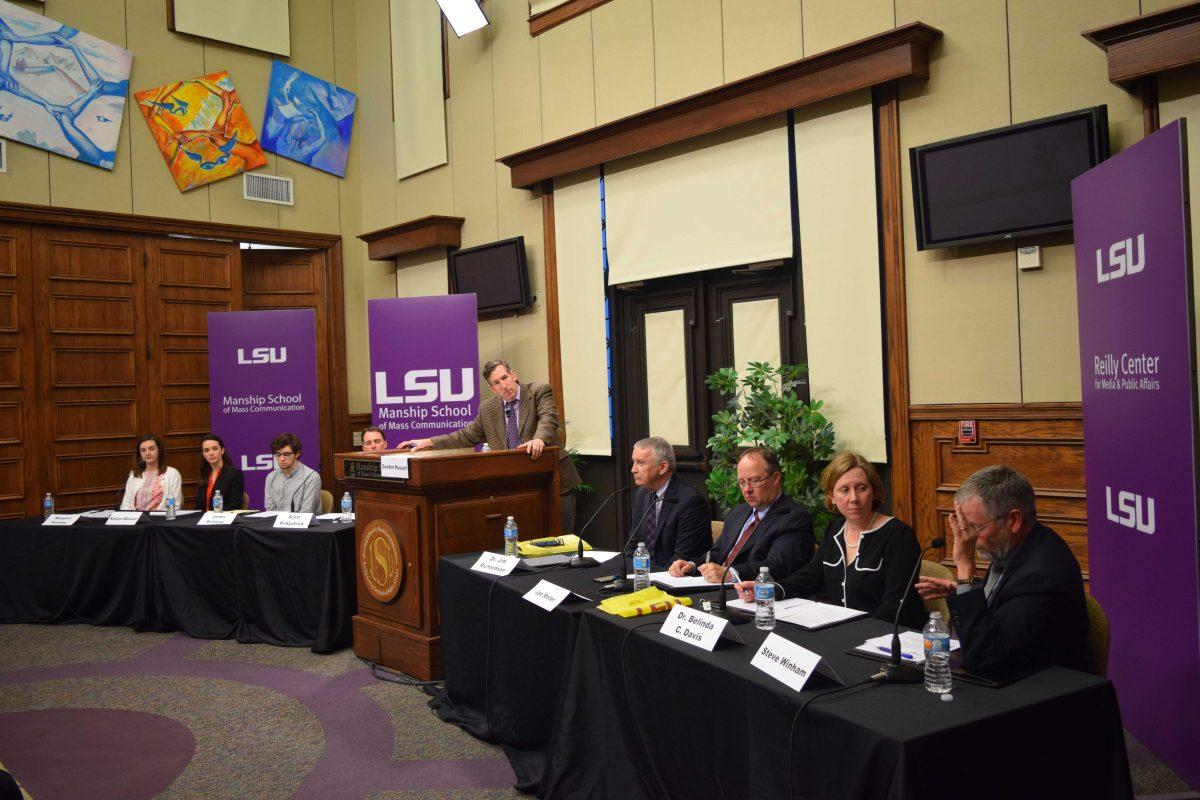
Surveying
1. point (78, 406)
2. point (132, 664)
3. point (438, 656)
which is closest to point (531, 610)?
point (438, 656)

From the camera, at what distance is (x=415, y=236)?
7.67 m

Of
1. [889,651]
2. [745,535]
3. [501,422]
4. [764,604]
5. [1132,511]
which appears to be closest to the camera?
[889,651]

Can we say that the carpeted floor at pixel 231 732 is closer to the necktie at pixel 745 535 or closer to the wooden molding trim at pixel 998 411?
the necktie at pixel 745 535

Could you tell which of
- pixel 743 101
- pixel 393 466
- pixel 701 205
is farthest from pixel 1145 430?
pixel 701 205

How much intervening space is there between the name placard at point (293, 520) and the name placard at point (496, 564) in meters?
1.66

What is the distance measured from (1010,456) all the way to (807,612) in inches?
88.0

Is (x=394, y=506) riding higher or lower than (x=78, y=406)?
lower

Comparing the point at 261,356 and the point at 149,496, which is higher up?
the point at 261,356

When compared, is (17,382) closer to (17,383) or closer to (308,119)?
(17,383)

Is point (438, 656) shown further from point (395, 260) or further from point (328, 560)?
point (395, 260)

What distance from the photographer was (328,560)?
4660 millimetres

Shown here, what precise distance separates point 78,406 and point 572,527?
155 inches

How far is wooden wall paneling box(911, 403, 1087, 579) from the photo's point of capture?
409cm

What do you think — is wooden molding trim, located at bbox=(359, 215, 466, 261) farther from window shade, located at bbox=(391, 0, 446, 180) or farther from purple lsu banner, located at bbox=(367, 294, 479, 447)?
purple lsu banner, located at bbox=(367, 294, 479, 447)
